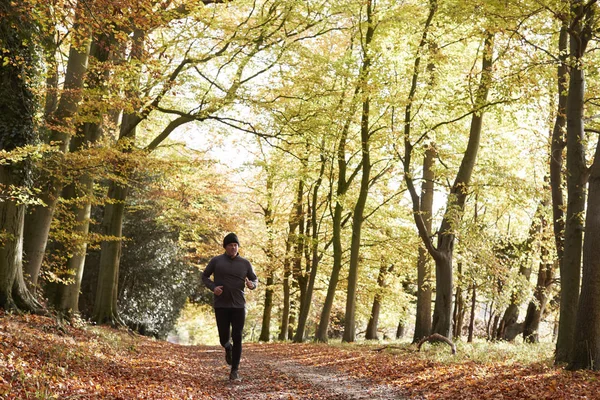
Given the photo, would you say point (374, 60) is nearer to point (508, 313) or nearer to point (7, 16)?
point (7, 16)

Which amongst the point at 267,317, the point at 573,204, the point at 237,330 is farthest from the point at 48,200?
the point at 267,317

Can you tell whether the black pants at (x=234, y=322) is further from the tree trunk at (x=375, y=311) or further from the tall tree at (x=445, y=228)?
the tree trunk at (x=375, y=311)

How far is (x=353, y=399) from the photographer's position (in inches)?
287

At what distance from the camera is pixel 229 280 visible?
8.53m

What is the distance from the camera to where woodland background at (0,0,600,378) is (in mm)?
9781

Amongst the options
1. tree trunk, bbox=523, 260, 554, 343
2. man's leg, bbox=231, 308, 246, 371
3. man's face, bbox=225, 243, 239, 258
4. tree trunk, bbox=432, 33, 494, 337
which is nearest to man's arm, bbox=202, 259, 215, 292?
man's face, bbox=225, 243, 239, 258

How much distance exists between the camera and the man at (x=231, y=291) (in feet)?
27.9

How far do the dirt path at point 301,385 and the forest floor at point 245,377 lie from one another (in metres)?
0.01

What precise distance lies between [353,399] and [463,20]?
7.95 m

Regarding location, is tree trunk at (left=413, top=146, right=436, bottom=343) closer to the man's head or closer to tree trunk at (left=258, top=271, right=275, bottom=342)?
the man's head

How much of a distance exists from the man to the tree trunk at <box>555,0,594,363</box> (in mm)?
5315

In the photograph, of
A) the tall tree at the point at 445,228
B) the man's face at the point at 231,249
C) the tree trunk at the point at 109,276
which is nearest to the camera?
the man's face at the point at 231,249

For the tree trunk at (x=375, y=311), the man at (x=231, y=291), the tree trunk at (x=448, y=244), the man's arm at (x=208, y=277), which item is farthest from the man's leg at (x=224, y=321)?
the tree trunk at (x=375, y=311)

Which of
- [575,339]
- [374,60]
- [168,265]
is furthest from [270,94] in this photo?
[168,265]
